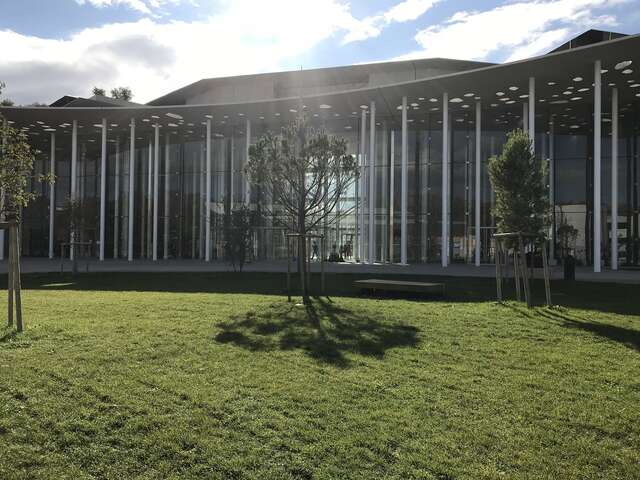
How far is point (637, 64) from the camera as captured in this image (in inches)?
857

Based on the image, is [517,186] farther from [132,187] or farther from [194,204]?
[194,204]

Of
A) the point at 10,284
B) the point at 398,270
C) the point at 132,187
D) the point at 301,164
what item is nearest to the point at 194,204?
the point at 132,187

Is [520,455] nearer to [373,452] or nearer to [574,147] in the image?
[373,452]

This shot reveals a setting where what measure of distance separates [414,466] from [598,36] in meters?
33.9

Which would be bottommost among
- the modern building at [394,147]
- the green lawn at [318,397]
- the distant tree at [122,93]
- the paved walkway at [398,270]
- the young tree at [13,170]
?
the green lawn at [318,397]

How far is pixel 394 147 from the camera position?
32.7m

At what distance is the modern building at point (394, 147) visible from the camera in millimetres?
25625

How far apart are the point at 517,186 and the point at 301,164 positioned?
702 cm

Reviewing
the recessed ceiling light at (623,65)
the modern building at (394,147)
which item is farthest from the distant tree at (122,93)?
the recessed ceiling light at (623,65)

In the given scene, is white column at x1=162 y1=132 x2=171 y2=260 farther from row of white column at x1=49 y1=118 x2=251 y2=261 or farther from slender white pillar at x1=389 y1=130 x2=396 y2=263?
slender white pillar at x1=389 y1=130 x2=396 y2=263

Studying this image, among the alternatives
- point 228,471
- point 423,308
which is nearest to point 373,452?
point 228,471

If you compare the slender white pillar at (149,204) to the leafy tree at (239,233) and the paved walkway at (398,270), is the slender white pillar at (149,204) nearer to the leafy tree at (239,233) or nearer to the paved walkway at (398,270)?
the paved walkway at (398,270)

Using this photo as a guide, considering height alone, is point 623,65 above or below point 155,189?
above

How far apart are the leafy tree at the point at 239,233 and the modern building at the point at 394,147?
5.12ft
